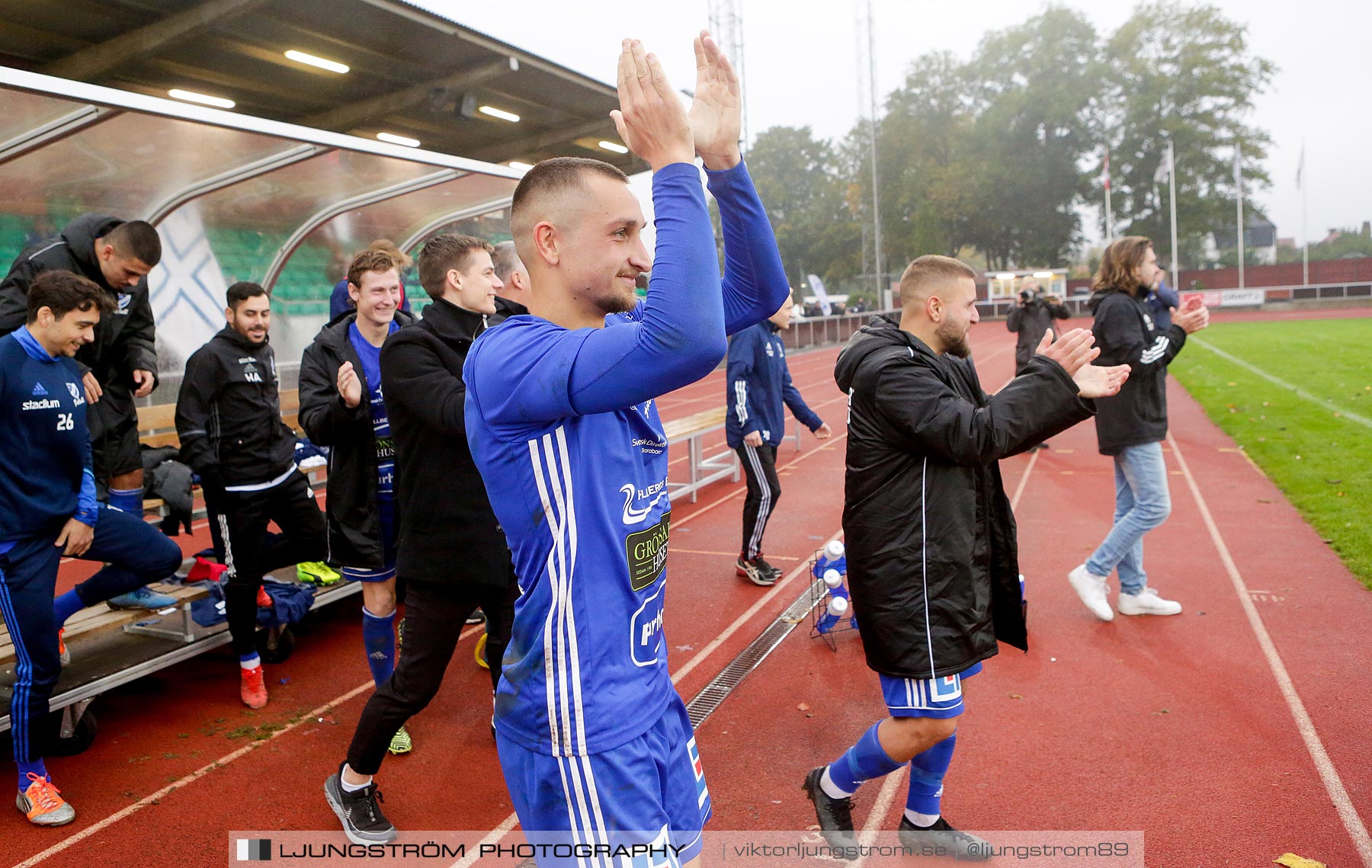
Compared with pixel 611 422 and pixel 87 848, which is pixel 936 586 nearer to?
pixel 611 422

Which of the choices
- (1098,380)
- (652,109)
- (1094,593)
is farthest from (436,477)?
(1094,593)

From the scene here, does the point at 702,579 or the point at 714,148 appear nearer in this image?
the point at 714,148

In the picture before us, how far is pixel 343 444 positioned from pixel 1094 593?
4.55 metres

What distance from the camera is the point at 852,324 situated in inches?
1439

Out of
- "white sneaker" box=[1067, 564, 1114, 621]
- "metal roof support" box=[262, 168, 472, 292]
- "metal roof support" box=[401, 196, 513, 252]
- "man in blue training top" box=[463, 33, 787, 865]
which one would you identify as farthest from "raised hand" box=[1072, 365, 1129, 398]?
"metal roof support" box=[401, 196, 513, 252]

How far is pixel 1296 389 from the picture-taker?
15.3 m

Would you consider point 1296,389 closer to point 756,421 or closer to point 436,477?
point 756,421

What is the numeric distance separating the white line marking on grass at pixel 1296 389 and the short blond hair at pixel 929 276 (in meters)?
11.3

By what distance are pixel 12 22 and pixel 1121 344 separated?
10455 millimetres

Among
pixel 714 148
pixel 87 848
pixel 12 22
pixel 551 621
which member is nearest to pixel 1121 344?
pixel 714 148

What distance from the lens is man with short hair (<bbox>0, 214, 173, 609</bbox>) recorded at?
14.6 ft

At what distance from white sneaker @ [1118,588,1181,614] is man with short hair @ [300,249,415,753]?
4453 millimetres

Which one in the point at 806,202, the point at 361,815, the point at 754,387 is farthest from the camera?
the point at 806,202

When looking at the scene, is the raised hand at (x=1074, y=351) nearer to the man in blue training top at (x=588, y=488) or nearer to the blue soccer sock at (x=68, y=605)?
the man in blue training top at (x=588, y=488)
